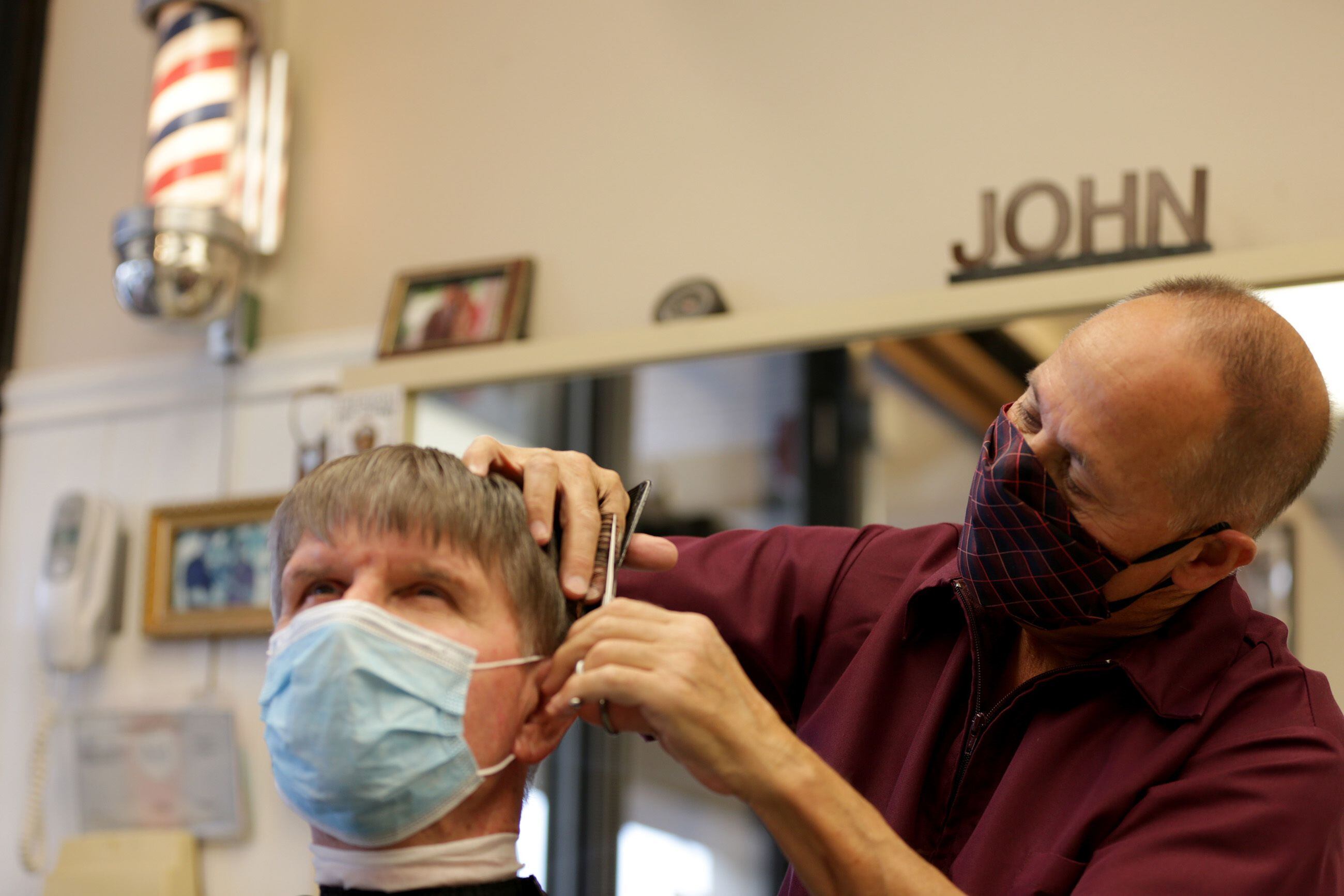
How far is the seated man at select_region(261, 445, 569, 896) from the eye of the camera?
4.05 ft

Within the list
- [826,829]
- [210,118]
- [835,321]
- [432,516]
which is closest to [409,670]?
[432,516]

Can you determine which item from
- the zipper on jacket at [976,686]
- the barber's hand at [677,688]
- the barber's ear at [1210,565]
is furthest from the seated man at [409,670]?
the barber's ear at [1210,565]

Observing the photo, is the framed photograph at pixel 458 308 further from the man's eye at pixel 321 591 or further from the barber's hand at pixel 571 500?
Result: the man's eye at pixel 321 591

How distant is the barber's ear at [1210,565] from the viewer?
1440 mm

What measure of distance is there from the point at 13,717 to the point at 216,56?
66.3 inches

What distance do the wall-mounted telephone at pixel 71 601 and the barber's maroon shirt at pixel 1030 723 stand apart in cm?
178

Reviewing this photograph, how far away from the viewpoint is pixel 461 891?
50.3 inches

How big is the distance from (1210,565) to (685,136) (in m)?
1.60

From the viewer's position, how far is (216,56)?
294 cm

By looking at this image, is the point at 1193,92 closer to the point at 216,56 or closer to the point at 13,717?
the point at 216,56

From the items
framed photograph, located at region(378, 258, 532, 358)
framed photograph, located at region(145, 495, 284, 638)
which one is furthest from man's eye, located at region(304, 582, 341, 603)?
framed photograph, located at region(145, 495, 284, 638)

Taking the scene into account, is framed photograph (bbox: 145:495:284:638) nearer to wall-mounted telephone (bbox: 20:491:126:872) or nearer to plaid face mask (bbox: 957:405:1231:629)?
wall-mounted telephone (bbox: 20:491:126:872)

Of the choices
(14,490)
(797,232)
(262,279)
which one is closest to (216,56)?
(262,279)

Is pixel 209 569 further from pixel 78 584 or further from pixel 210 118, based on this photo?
pixel 210 118
